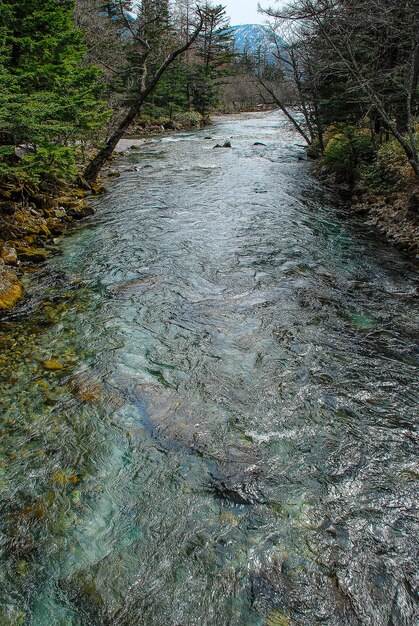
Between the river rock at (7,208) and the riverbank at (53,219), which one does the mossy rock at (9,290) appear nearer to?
the riverbank at (53,219)

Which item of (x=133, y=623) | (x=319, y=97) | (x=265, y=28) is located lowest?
(x=133, y=623)

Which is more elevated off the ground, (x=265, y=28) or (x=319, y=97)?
(x=265, y=28)

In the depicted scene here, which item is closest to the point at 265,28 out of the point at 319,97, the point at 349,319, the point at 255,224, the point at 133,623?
the point at 319,97

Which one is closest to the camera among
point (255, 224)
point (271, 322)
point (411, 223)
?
point (271, 322)

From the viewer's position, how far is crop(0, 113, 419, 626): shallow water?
8.76 feet

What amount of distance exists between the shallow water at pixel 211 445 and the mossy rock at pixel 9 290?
0.78 ft

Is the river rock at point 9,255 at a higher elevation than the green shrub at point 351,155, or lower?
lower

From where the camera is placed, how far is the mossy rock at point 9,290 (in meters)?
5.91

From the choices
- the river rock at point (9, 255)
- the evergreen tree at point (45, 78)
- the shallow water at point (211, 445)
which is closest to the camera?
the shallow water at point (211, 445)

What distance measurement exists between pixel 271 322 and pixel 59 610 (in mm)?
4128

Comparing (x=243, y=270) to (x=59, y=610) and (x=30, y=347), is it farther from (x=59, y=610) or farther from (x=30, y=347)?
(x=59, y=610)

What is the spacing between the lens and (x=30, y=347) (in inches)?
200

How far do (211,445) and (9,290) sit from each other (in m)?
4.33

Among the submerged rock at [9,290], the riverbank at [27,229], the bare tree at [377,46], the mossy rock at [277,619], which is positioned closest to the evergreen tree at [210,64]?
the bare tree at [377,46]
